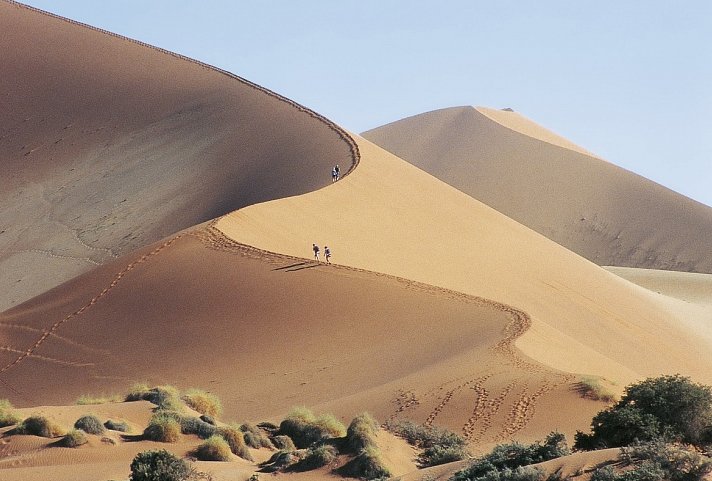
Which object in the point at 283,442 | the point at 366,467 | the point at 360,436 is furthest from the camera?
the point at 283,442

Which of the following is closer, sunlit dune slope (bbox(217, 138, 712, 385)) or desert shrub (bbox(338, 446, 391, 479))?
desert shrub (bbox(338, 446, 391, 479))

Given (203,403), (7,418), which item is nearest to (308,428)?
(203,403)

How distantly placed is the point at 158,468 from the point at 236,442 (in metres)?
3.43

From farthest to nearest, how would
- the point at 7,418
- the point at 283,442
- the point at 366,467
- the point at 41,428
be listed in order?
1. the point at 283,442
2. the point at 7,418
3. the point at 41,428
4. the point at 366,467

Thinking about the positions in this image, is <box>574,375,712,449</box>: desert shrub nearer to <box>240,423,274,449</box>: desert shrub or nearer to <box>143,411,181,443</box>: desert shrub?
<box>240,423,274,449</box>: desert shrub

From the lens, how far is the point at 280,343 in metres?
26.4

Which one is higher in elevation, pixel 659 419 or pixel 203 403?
pixel 203 403

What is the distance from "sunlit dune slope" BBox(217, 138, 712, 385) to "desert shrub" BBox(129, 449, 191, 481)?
520 inches

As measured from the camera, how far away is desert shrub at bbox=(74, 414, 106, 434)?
17.0 m

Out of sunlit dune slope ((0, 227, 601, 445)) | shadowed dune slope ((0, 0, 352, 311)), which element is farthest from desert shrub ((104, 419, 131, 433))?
shadowed dune slope ((0, 0, 352, 311))

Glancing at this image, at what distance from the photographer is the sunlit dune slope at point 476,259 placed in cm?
3278

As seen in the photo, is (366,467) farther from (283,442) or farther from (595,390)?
(595,390)

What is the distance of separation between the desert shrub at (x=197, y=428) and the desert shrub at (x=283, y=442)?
1.09 m

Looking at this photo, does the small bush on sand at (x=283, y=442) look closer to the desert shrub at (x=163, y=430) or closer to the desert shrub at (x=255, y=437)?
the desert shrub at (x=255, y=437)
